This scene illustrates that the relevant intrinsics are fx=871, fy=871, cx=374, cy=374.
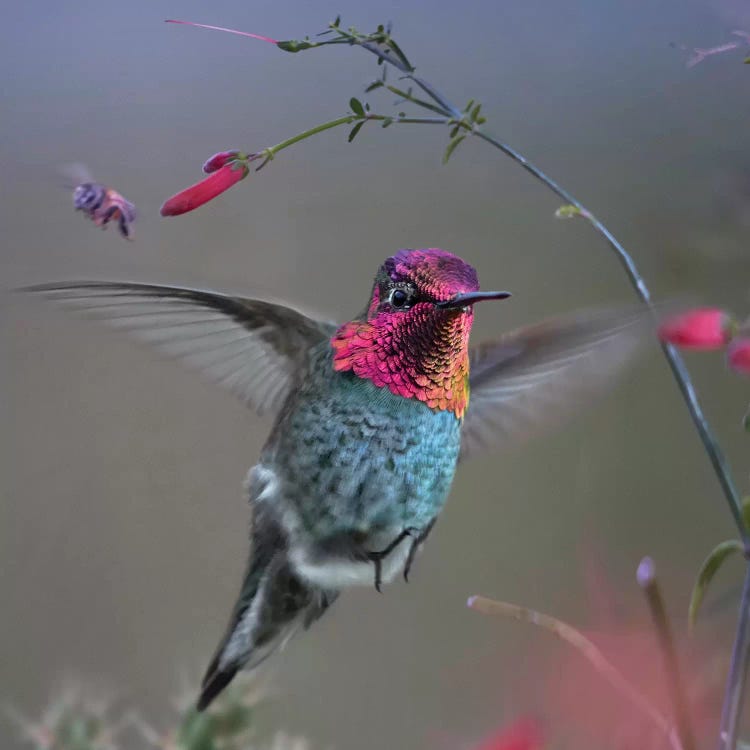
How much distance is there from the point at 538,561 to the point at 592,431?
0.14 metres

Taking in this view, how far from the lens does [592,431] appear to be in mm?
865

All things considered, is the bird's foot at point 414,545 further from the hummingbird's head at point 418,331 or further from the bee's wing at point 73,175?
the bee's wing at point 73,175

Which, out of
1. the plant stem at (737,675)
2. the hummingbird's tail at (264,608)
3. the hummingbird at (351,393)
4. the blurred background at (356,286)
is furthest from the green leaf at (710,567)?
the blurred background at (356,286)

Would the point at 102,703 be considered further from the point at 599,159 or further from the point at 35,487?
the point at 599,159

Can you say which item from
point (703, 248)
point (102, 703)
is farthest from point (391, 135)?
point (102, 703)

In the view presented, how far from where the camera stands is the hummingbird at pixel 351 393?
0.45 metres

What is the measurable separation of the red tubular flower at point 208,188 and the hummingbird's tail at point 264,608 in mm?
195

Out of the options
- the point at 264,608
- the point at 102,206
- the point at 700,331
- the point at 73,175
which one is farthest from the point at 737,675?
the point at 73,175

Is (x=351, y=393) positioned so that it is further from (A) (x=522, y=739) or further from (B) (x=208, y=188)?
(A) (x=522, y=739)

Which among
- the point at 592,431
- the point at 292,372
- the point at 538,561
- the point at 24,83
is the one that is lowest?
the point at 538,561

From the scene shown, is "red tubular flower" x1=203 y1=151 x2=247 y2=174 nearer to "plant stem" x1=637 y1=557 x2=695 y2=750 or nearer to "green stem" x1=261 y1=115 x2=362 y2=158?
"green stem" x1=261 y1=115 x2=362 y2=158

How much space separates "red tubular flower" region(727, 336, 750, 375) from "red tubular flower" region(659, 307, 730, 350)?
0.5 inches

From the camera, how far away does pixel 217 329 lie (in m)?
0.50

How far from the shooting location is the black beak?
1.17 ft
